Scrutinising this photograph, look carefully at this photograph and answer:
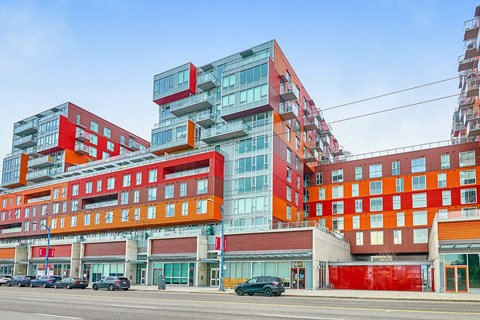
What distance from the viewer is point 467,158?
6216 centimetres

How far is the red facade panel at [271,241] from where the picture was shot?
46.6m

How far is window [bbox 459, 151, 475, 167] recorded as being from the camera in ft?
202

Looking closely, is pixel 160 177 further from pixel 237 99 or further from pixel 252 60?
pixel 252 60

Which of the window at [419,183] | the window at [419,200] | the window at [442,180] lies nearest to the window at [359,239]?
the window at [419,200]

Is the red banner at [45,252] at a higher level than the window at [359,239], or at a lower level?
lower

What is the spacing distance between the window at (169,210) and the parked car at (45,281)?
1606 cm

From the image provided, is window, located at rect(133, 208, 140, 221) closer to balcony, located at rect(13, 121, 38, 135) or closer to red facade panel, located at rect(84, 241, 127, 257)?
red facade panel, located at rect(84, 241, 127, 257)

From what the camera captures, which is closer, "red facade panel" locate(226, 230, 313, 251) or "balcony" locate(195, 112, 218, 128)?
"red facade panel" locate(226, 230, 313, 251)

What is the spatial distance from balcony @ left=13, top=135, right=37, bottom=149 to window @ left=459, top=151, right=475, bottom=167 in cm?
7650

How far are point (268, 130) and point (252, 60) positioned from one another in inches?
391

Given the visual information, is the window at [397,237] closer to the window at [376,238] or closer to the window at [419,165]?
the window at [376,238]

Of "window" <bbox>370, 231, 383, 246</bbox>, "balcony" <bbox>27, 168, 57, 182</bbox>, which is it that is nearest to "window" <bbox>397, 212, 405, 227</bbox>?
"window" <bbox>370, 231, 383, 246</bbox>

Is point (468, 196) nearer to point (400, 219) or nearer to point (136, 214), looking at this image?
point (400, 219)

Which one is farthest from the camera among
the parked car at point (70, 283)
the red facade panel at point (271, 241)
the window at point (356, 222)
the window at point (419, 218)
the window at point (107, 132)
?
the window at point (107, 132)
